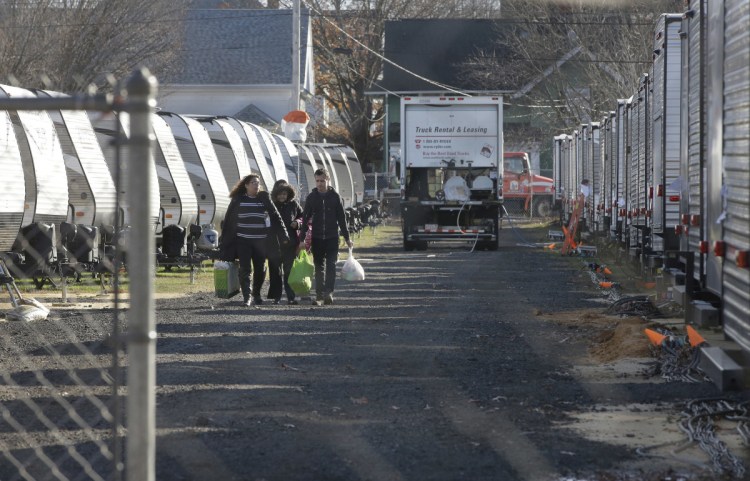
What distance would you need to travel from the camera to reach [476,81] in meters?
60.0

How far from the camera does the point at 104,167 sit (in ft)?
63.5

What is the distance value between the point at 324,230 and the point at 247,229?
1.02 m

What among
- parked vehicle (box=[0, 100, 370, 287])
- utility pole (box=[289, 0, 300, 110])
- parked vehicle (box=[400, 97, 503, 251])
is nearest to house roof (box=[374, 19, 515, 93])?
utility pole (box=[289, 0, 300, 110])

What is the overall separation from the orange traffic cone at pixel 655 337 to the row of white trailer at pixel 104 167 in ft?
16.5

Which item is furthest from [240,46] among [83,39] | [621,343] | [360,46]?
[621,343]

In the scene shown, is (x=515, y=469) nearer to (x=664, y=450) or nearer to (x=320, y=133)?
(x=664, y=450)

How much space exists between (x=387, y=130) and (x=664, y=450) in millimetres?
52030

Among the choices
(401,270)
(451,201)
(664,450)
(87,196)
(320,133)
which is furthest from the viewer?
(320,133)

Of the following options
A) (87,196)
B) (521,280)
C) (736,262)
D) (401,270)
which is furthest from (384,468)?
(401,270)

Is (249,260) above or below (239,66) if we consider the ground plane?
below

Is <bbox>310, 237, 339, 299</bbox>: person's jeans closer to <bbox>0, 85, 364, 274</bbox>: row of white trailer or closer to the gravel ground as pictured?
the gravel ground

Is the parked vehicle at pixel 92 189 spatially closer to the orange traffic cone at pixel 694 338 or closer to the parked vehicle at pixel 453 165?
the parked vehicle at pixel 453 165

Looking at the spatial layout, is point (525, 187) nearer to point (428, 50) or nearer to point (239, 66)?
point (428, 50)

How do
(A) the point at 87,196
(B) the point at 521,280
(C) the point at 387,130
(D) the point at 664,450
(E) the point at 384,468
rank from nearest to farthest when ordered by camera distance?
(E) the point at 384,468, (D) the point at 664,450, (A) the point at 87,196, (B) the point at 521,280, (C) the point at 387,130
